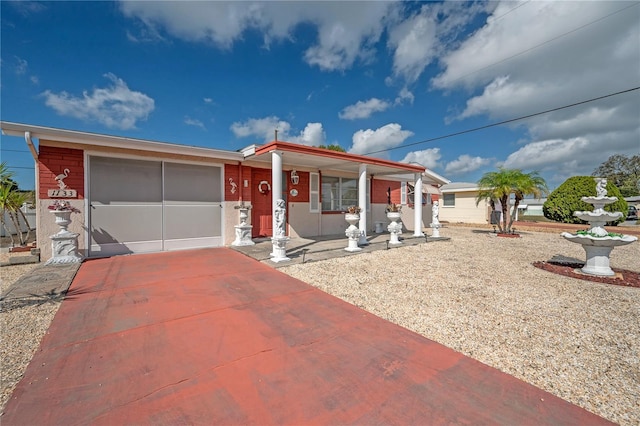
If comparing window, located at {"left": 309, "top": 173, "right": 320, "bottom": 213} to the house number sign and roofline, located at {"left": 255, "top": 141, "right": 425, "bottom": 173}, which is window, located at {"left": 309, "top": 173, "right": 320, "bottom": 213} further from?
the house number sign

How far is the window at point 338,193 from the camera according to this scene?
35.4 feet

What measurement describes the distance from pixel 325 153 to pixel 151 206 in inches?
198

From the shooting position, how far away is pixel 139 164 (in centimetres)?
692

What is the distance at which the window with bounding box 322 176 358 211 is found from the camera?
10.8 metres

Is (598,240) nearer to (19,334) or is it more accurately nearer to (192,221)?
(19,334)

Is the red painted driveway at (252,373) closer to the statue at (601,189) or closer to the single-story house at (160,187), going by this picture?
the single-story house at (160,187)

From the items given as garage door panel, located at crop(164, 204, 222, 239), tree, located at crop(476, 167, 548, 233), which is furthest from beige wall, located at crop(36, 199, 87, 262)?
tree, located at crop(476, 167, 548, 233)

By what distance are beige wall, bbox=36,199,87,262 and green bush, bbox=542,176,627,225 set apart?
22.5 meters

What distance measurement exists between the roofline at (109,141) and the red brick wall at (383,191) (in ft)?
23.5

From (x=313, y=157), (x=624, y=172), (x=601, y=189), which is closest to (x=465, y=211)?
(x=601, y=189)

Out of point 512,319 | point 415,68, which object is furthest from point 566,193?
point 512,319

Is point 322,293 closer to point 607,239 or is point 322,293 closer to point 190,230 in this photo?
point 190,230

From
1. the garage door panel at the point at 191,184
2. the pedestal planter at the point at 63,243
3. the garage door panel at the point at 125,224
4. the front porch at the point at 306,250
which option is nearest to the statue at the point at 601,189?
the front porch at the point at 306,250

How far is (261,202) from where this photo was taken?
30.1 feet
